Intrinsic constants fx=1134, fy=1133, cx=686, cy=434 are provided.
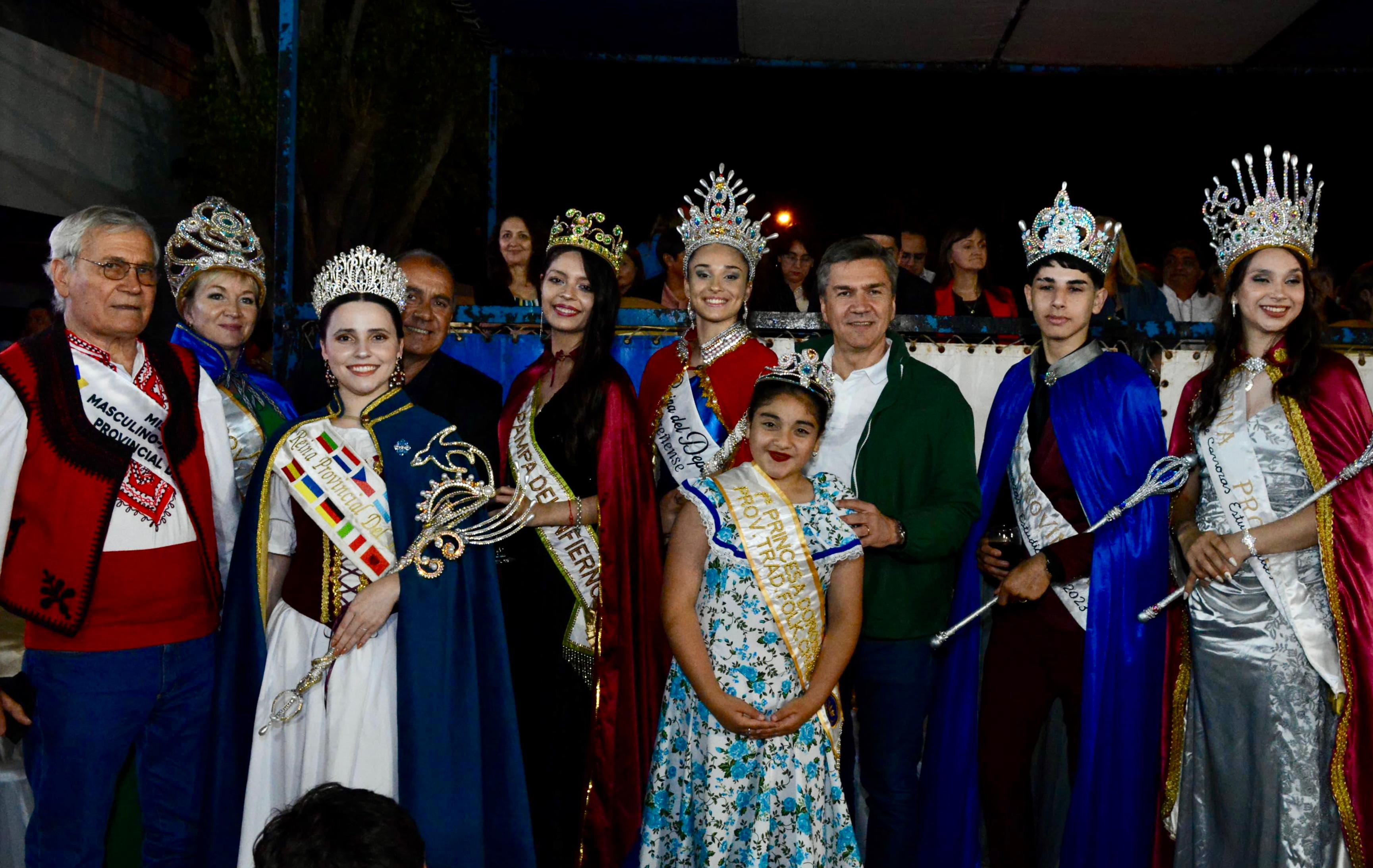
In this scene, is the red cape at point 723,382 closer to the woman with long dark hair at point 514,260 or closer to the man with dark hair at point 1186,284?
the woman with long dark hair at point 514,260

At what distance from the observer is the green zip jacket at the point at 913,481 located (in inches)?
120

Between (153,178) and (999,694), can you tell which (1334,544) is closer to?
(999,694)

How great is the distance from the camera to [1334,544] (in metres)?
2.84

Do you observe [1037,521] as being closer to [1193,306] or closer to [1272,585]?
[1272,585]

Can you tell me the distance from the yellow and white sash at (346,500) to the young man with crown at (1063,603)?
1.59 m

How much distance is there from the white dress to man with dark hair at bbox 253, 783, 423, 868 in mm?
1079

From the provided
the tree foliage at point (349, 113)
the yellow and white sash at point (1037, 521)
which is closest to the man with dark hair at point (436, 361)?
the yellow and white sash at point (1037, 521)


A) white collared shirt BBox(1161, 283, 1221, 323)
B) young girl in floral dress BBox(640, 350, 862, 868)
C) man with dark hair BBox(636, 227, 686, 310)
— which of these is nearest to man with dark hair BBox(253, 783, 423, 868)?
young girl in floral dress BBox(640, 350, 862, 868)

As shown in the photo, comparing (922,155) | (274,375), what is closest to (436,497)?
(274,375)

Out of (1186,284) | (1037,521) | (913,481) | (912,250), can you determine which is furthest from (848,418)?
(1186,284)

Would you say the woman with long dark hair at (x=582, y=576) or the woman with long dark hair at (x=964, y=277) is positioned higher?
the woman with long dark hair at (x=964, y=277)

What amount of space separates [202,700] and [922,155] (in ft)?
28.5

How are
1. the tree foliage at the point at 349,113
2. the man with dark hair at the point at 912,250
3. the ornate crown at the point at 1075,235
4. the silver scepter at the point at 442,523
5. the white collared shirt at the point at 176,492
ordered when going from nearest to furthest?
the white collared shirt at the point at 176,492 < the silver scepter at the point at 442,523 < the ornate crown at the point at 1075,235 < the man with dark hair at the point at 912,250 < the tree foliage at the point at 349,113

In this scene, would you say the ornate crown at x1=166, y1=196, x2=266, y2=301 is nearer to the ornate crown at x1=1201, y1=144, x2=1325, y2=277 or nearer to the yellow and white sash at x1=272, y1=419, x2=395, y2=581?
the yellow and white sash at x1=272, y1=419, x2=395, y2=581
